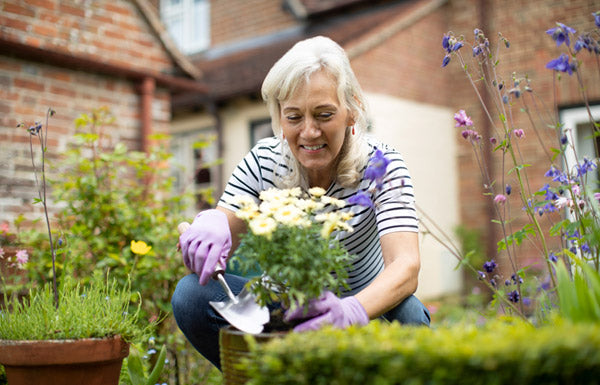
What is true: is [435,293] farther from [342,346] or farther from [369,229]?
[342,346]

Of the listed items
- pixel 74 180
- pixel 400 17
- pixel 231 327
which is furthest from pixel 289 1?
pixel 231 327

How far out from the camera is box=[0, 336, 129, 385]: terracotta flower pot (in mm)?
1743

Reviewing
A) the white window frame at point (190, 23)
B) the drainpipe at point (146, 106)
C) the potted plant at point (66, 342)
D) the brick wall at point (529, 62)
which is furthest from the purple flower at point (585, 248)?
the white window frame at point (190, 23)

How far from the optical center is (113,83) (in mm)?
4988

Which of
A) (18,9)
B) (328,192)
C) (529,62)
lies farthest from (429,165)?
(328,192)

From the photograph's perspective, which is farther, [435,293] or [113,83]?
[435,293]

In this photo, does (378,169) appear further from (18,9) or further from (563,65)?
(18,9)

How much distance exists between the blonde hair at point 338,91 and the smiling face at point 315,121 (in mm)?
24

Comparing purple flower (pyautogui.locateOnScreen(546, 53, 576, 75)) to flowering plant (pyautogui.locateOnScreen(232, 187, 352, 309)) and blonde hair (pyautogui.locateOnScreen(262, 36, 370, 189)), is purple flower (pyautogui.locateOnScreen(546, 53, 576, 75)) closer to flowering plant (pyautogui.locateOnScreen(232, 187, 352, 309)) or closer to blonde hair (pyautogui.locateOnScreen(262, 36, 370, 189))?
blonde hair (pyautogui.locateOnScreen(262, 36, 370, 189))

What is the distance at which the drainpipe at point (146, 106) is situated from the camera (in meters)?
4.99

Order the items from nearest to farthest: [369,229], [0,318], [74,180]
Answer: [0,318] < [369,229] < [74,180]

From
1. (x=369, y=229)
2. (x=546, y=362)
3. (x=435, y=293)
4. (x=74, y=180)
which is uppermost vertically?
(x=74, y=180)

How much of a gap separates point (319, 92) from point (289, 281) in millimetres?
695

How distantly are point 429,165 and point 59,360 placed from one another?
658 centimetres
